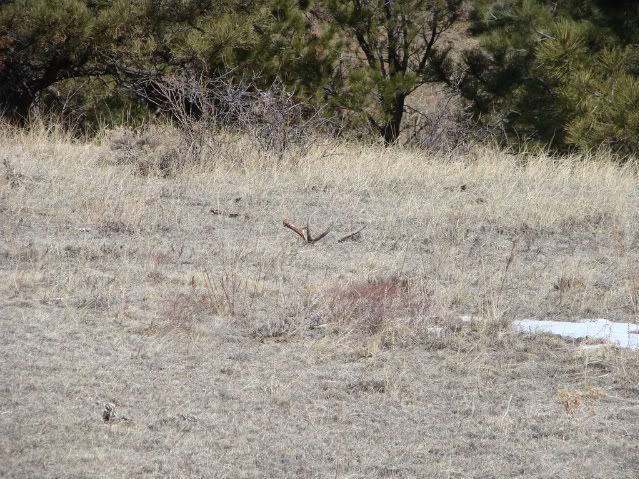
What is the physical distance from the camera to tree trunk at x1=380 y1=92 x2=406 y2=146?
47.0 feet

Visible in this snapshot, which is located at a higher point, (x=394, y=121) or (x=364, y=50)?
(x=364, y=50)

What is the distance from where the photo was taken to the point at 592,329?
5031mm

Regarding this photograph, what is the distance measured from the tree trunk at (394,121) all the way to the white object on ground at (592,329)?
931 centimetres

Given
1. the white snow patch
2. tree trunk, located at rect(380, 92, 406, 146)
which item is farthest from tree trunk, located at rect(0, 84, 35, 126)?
the white snow patch

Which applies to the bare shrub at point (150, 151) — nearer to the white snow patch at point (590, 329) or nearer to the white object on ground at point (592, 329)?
the white snow patch at point (590, 329)

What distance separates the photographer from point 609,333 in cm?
491

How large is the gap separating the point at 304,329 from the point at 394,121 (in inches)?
394

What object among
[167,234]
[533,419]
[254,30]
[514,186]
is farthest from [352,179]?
[533,419]

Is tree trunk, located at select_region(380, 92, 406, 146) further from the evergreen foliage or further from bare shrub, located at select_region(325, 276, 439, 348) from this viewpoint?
bare shrub, located at select_region(325, 276, 439, 348)

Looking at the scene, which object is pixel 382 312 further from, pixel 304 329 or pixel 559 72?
pixel 559 72

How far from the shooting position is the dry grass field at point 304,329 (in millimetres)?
3582

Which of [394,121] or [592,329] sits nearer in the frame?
[592,329]

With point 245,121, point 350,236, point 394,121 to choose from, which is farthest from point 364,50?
point 350,236

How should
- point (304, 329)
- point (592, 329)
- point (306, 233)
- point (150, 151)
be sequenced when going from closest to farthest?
1. point (304, 329)
2. point (592, 329)
3. point (306, 233)
4. point (150, 151)
